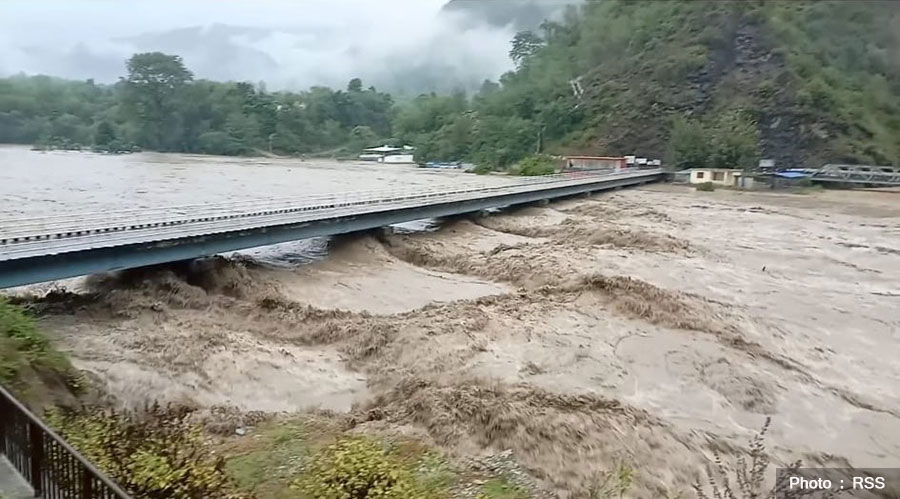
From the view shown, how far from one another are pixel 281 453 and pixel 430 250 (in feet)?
62.5

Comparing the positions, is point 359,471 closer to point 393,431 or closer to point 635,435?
point 393,431

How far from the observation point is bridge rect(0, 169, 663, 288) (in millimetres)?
16703

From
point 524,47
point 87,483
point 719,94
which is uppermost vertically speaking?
point 524,47

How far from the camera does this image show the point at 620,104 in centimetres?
8862

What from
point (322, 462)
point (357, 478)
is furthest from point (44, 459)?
point (322, 462)

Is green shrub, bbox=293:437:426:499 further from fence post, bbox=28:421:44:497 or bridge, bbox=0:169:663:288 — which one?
bridge, bbox=0:169:663:288

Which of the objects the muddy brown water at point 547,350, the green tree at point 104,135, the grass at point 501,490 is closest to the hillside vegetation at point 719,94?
the green tree at point 104,135

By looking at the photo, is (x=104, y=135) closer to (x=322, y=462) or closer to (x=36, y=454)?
(x=322, y=462)

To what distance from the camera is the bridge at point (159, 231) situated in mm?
16703

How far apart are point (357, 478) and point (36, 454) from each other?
3.46 metres

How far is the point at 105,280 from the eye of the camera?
1984cm

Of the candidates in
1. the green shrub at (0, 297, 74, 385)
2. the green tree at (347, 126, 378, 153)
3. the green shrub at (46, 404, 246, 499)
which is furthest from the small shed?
the green tree at (347, 126, 378, 153)

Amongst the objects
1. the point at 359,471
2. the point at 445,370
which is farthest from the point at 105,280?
the point at 359,471

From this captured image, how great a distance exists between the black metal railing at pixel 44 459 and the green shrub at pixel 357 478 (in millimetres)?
2901
